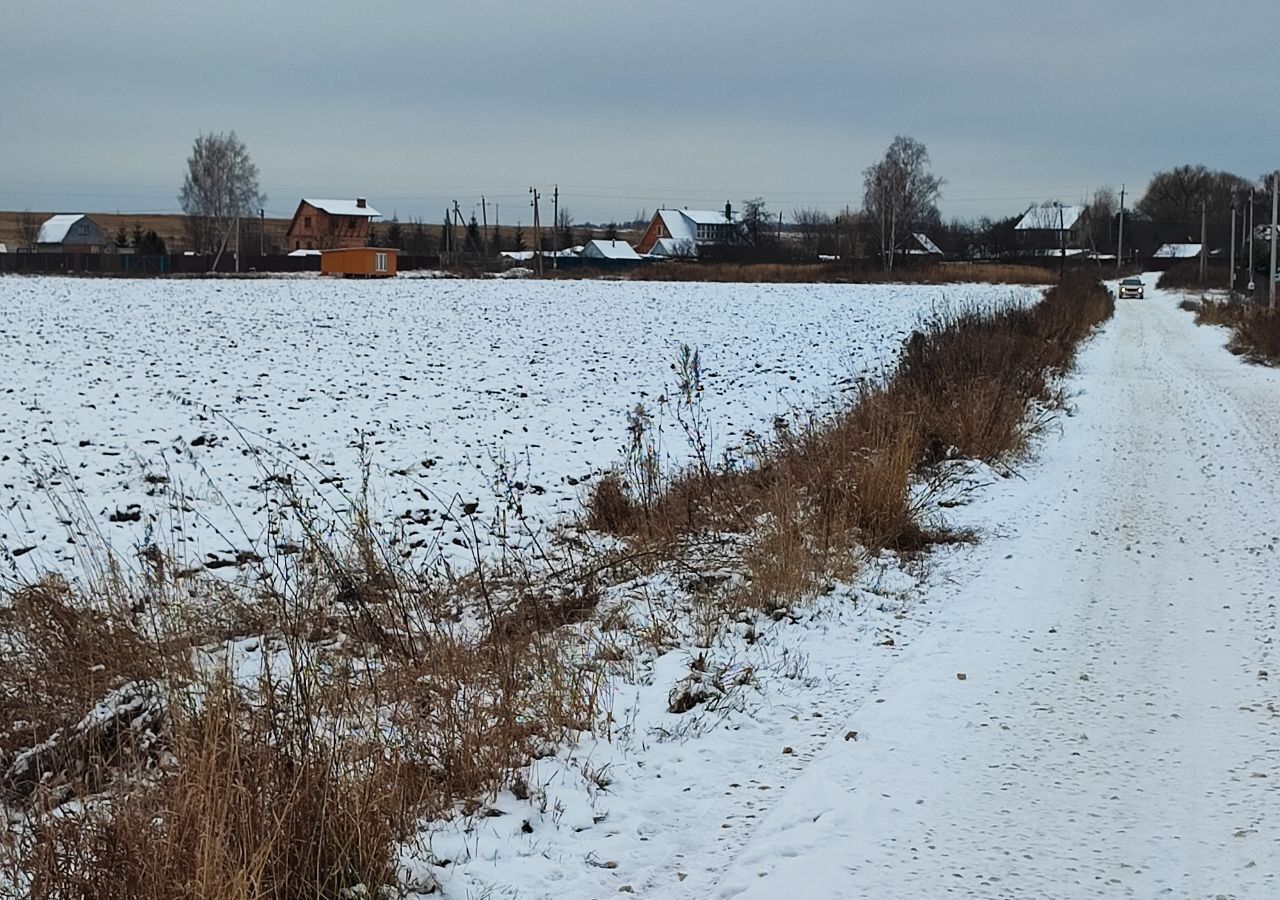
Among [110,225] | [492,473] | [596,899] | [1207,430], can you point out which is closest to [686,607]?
[596,899]

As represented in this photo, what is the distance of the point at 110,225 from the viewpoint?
164 meters

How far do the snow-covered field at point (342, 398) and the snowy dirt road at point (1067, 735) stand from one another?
4100mm

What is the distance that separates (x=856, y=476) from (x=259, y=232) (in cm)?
12333

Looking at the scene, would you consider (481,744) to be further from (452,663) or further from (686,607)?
(686,607)

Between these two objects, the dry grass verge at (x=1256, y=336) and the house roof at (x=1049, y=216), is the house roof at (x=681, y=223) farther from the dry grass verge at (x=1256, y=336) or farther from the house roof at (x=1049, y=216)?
the dry grass verge at (x=1256, y=336)

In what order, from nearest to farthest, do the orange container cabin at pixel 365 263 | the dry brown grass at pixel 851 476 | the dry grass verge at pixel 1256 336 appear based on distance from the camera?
the dry brown grass at pixel 851 476 < the dry grass verge at pixel 1256 336 < the orange container cabin at pixel 365 263

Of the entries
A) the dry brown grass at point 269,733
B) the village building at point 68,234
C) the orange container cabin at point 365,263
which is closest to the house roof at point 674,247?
the orange container cabin at point 365,263

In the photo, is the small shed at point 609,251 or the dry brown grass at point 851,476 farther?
the small shed at point 609,251

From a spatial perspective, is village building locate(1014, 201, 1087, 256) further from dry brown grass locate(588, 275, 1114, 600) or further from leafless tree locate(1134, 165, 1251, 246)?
dry brown grass locate(588, 275, 1114, 600)

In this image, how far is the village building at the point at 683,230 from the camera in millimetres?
119562

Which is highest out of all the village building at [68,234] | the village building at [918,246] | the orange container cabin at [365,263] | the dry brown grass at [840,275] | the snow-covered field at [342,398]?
the village building at [68,234]

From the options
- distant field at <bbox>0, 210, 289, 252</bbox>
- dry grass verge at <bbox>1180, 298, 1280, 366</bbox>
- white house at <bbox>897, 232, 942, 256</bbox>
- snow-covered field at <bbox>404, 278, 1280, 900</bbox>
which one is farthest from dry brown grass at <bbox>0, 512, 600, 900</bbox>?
distant field at <bbox>0, 210, 289, 252</bbox>

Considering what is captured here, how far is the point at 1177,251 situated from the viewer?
411ft

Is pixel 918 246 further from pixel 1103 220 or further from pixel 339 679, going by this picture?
pixel 339 679
